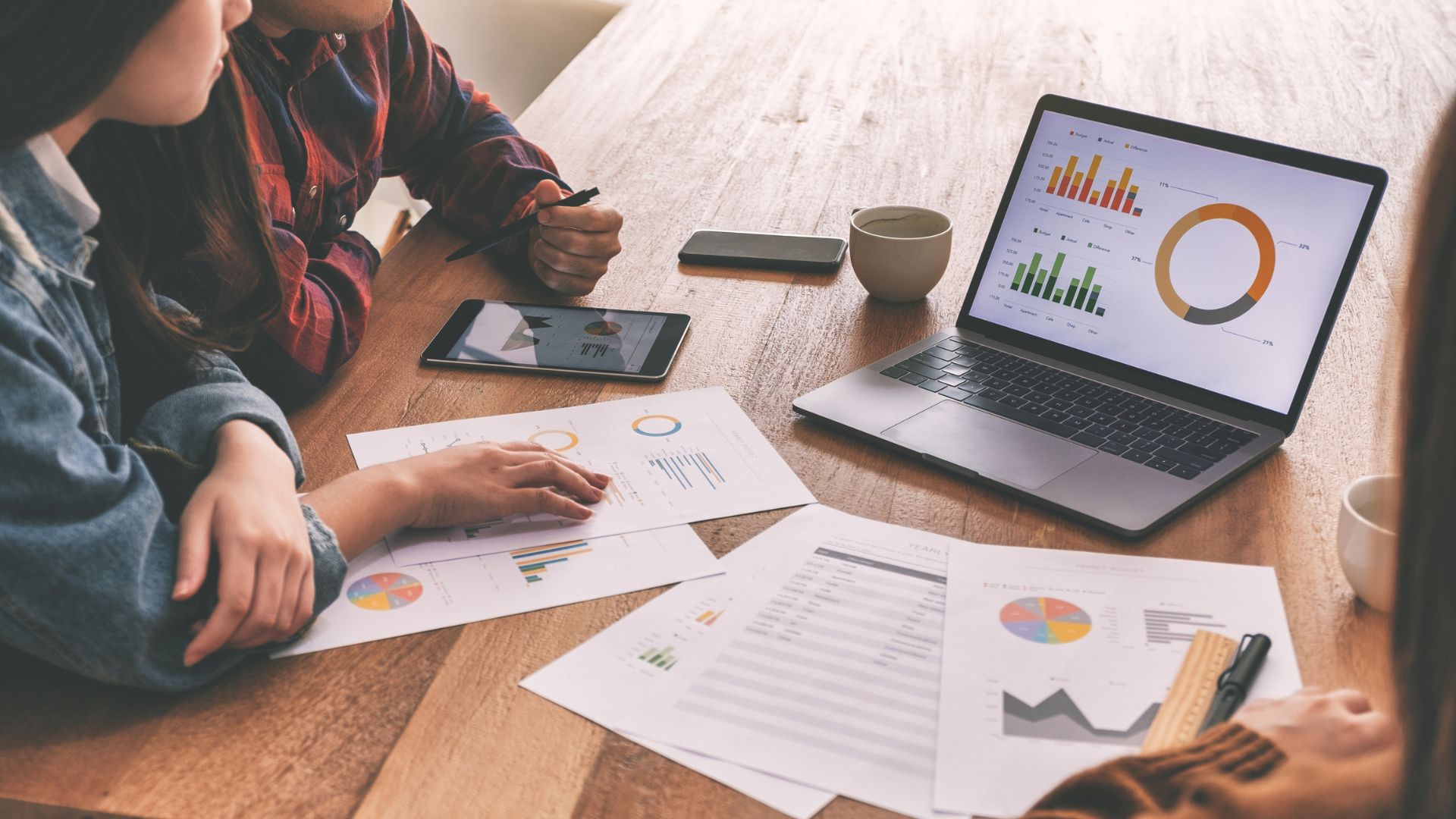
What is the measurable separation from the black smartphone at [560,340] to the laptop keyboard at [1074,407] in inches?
9.0

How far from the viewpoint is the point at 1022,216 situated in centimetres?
109

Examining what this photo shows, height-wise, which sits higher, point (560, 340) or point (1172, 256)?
point (1172, 256)

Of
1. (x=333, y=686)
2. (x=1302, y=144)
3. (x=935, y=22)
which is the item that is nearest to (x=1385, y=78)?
(x=1302, y=144)

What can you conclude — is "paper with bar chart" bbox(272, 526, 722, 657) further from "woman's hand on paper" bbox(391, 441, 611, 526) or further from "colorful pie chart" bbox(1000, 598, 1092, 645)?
"colorful pie chart" bbox(1000, 598, 1092, 645)

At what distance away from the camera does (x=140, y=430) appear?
0.82m

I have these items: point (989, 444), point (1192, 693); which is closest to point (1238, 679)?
point (1192, 693)

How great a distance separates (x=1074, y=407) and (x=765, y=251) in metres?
0.45

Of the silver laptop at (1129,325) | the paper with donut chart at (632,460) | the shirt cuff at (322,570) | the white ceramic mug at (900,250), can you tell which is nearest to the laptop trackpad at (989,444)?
the silver laptop at (1129,325)

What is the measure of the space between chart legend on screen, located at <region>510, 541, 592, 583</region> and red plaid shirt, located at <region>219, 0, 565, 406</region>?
33 cm

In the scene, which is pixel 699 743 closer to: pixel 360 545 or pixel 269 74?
pixel 360 545

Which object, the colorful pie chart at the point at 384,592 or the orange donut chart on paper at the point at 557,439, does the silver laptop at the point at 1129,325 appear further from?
the colorful pie chart at the point at 384,592

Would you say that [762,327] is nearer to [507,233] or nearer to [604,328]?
[604,328]

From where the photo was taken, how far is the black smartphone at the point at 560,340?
3.61 feet

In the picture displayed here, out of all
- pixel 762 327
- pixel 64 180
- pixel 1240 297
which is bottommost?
pixel 762 327
